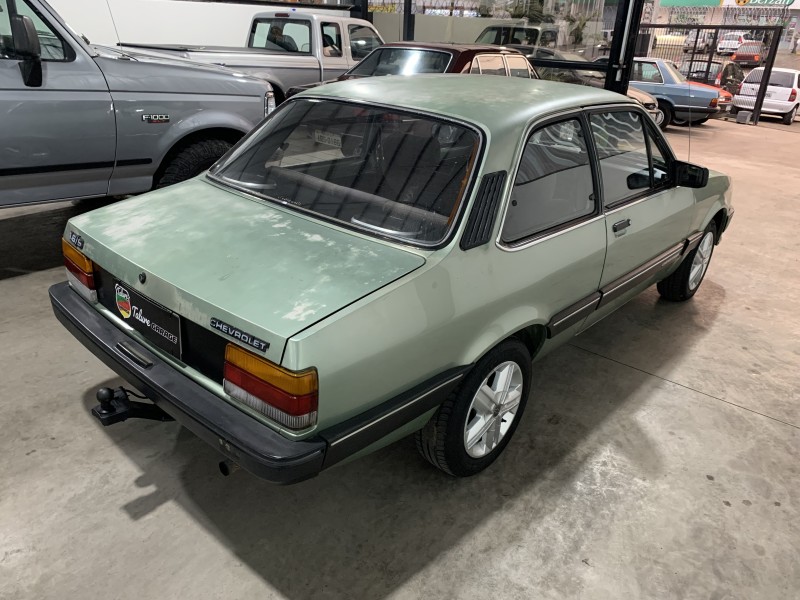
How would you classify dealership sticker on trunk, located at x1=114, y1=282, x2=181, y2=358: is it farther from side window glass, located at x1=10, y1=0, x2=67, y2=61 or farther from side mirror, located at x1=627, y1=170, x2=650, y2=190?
side window glass, located at x1=10, y1=0, x2=67, y2=61

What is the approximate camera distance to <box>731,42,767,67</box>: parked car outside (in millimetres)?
16438

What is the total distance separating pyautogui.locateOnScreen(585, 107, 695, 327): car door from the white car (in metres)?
13.9

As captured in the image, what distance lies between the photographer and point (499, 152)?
225 cm

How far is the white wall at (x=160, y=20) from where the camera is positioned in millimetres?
9359

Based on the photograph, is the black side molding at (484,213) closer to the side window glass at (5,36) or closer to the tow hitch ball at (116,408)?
the tow hitch ball at (116,408)

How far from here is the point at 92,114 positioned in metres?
4.05

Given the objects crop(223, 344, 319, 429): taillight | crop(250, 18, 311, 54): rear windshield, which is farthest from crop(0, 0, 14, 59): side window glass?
crop(250, 18, 311, 54): rear windshield

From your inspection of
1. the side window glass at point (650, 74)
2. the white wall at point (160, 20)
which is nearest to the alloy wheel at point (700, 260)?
the white wall at point (160, 20)

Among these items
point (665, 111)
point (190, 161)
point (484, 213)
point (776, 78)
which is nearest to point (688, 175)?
point (484, 213)

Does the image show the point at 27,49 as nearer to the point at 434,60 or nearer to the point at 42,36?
the point at 42,36

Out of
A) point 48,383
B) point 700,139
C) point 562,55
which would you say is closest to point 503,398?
point 48,383

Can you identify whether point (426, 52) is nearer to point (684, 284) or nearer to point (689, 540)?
point (684, 284)

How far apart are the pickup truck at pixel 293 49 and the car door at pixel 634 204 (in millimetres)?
5890

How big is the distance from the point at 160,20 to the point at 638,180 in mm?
9867
